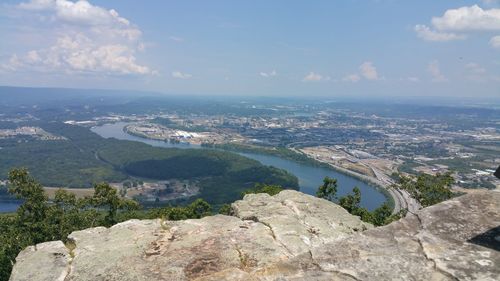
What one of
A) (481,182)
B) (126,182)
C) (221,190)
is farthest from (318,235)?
(126,182)

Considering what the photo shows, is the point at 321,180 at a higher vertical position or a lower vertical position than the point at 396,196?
lower

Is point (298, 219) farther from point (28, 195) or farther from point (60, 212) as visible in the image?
point (28, 195)

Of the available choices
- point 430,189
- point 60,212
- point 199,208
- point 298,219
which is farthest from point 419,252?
point 199,208

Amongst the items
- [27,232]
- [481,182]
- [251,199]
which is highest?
[251,199]

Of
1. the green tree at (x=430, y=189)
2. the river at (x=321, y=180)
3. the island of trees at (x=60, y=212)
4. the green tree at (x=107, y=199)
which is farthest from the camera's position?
the river at (x=321, y=180)

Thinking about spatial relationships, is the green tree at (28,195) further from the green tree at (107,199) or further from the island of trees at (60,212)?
the green tree at (107,199)

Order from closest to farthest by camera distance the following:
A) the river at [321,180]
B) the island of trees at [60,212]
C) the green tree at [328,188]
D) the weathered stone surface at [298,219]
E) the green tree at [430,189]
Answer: the weathered stone surface at [298,219] < the island of trees at [60,212] < the green tree at [430,189] < the green tree at [328,188] < the river at [321,180]

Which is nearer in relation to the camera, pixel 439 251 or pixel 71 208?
pixel 439 251

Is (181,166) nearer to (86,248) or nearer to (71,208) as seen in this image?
(71,208)

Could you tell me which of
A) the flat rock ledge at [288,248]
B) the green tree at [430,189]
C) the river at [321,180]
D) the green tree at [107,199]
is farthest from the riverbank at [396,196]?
the flat rock ledge at [288,248]
